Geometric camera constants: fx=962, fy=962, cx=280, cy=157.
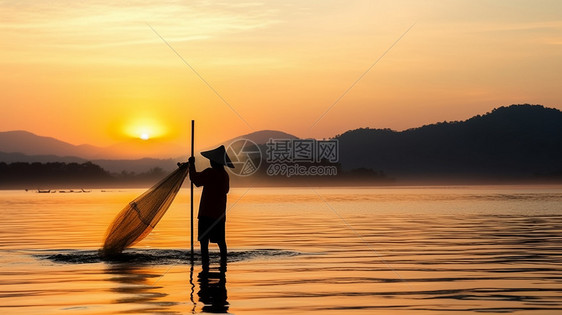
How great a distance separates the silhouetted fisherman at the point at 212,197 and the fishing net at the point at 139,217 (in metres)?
2.35

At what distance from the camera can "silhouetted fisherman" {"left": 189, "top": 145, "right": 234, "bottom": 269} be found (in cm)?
1847

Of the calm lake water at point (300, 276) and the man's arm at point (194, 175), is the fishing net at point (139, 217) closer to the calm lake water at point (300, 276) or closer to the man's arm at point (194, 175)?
the calm lake water at point (300, 276)

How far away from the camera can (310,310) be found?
1254 centimetres

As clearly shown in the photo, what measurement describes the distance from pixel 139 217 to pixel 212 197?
312 cm

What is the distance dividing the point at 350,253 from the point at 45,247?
323 inches

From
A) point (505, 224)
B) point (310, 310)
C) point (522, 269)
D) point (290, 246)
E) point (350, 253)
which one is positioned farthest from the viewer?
point (505, 224)

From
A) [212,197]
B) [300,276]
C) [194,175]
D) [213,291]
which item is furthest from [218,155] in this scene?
[213,291]

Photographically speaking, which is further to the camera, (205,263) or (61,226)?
(61,226)

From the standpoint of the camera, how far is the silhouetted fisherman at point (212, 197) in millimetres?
18469

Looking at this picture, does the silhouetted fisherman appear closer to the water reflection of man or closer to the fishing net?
the water reflection of man

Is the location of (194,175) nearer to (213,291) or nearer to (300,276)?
(300,276)

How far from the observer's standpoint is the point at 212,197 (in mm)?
18656

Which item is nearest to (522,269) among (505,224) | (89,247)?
(89,247)

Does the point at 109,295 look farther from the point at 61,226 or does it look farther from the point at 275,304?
the point at 61,226
